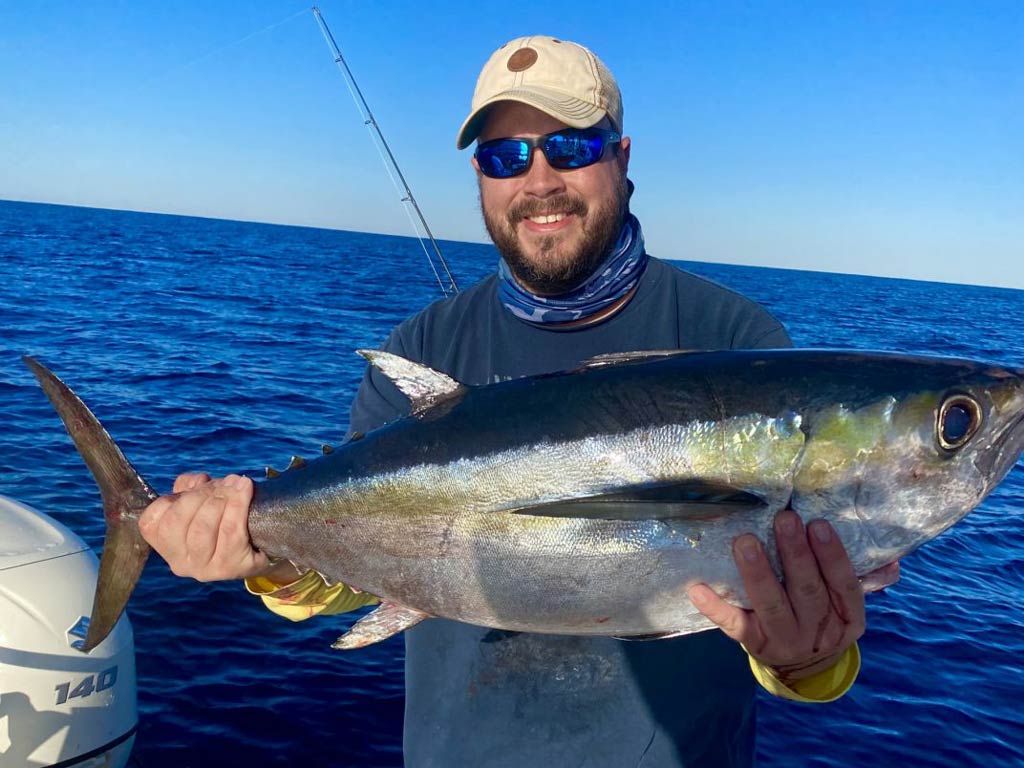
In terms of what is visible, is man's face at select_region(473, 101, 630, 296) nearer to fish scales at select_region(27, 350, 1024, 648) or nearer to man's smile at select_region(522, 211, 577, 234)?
man's smile at select_region(522, 211, 577, 234)

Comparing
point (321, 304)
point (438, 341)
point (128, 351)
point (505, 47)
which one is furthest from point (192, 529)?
point (321, 304)

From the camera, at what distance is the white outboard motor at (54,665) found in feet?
13.0

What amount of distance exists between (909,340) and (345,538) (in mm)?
34647

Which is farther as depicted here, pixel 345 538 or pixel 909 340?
pixel 909 340

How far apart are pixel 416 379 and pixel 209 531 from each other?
1.00 m

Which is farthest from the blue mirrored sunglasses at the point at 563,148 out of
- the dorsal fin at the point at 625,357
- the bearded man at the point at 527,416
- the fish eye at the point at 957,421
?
the fish eye at the point at 957,421

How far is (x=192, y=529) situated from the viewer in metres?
2.88

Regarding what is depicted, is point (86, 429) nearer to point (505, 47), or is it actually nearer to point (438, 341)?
point (438, 341)

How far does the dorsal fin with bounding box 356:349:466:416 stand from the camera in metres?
2.72

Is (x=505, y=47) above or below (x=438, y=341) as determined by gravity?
above

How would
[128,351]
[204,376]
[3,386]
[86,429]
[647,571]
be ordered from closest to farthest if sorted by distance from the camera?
[647,571] → [86,429] → [3,386] → [204,376] → [128,351]

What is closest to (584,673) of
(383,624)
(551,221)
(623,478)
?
(383,624)

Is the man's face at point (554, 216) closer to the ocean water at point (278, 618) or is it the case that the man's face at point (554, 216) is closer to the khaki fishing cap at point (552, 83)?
the khaki fishing cap at point (552, 83)

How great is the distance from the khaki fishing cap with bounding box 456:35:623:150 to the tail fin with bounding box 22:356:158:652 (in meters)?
2.03
